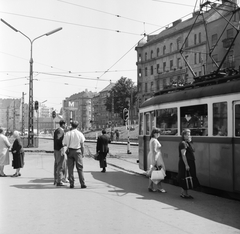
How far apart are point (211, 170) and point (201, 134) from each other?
976mm

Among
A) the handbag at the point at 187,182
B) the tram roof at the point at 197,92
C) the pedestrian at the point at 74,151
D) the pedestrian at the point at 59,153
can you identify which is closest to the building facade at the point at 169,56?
the tram roof at the point at 197,92

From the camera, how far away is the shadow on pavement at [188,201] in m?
6.67

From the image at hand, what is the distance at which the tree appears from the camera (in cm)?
8162

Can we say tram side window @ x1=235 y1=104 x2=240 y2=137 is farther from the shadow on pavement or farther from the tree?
the tree

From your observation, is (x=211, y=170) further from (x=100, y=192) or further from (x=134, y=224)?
(x=134, y=224)

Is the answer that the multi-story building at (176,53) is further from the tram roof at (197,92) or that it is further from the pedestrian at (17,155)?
the pedestrian at (17,155)

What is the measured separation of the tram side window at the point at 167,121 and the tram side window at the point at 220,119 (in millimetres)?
1876

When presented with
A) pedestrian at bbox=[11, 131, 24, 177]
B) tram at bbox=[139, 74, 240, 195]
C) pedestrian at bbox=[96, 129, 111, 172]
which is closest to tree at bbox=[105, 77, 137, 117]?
pedestrian at bbox=[96, 129, 111, 172]

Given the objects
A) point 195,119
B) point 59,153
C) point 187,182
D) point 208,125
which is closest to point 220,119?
point 208,125

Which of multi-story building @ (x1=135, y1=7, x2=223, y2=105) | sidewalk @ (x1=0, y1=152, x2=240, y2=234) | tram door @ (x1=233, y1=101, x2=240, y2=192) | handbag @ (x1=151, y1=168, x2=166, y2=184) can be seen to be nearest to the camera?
sidewalk @ (x1=0, y1=152, x2=240, y2=234)

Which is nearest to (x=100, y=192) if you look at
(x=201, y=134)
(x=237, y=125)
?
(x=201, y=134)

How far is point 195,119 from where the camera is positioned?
9781mm

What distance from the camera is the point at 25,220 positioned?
616 centimetres

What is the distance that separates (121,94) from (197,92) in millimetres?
73311
